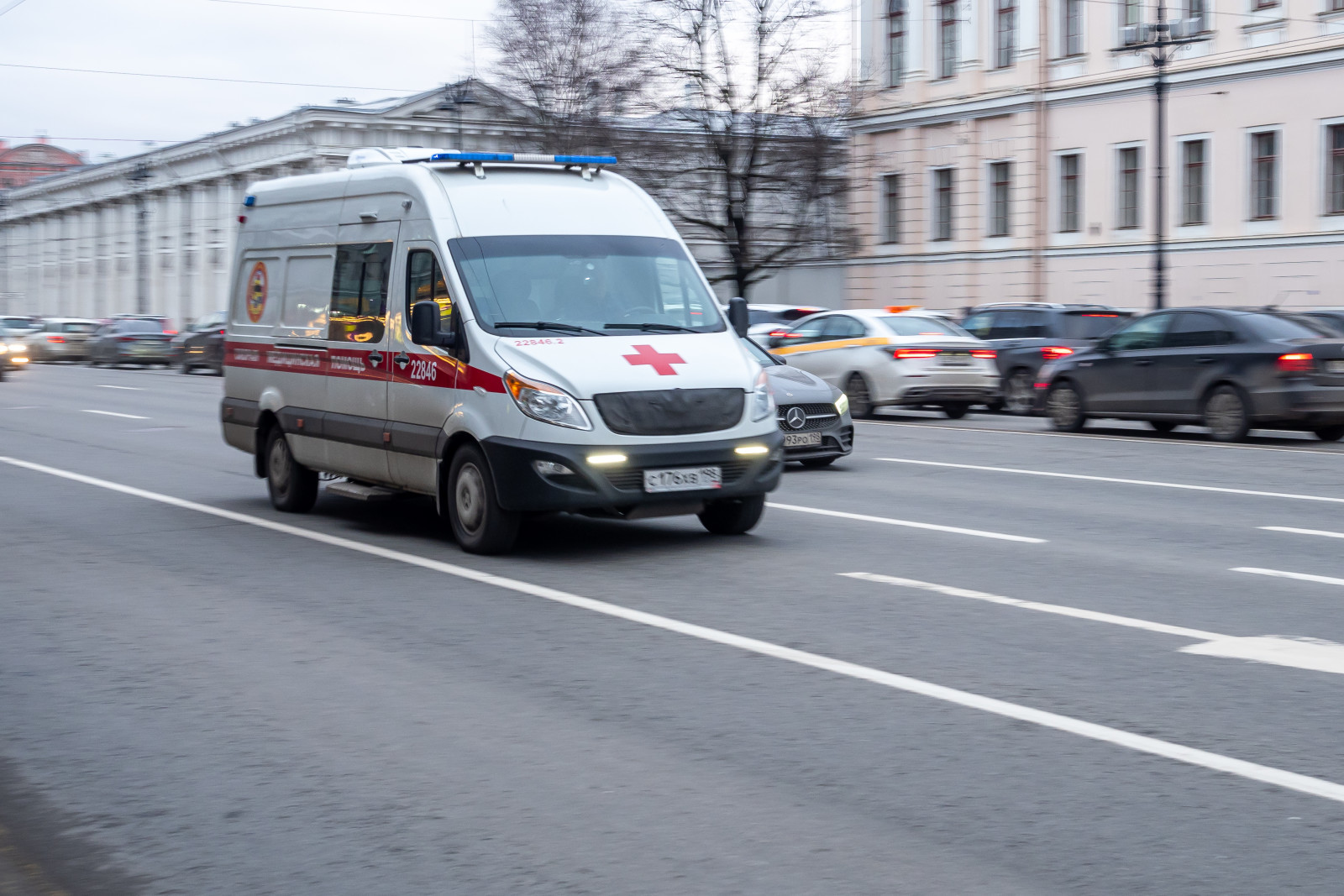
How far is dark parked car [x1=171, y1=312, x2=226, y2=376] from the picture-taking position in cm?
4359

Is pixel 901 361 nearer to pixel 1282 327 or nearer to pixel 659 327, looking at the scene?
pixel 1282 327

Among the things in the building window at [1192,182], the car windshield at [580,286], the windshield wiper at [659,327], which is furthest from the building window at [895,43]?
the windshield wiper at [659,327]

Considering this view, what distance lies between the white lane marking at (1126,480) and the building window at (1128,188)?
27.7 m

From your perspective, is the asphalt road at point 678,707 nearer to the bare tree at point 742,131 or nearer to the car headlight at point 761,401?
the car headlight at point 761,401

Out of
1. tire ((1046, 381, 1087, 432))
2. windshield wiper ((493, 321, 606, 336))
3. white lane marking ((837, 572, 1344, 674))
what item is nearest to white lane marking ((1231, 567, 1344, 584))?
white lane marking ((837, 572, 1344, 674))

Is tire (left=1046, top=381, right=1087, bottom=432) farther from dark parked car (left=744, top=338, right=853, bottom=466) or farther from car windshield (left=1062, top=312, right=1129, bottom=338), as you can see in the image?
dark parked car (left=744, top=338, right=853, bottom=466)

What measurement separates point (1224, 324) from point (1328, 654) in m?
13.4

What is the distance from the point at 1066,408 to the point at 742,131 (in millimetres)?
24779

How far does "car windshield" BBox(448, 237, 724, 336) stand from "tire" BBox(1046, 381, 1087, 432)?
11640 mm

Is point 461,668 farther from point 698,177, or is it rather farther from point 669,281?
point 698,177

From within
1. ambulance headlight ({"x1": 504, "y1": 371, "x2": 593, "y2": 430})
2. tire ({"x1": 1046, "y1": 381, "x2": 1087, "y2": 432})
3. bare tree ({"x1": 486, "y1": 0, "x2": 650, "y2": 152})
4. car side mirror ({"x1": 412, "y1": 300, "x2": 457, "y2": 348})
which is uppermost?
bare tree ({"x1": 486, "y1": 0, "x2": 650, "y2": 152})

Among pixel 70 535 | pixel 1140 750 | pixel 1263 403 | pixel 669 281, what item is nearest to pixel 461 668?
pixel 1140 750

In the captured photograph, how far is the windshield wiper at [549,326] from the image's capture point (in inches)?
383

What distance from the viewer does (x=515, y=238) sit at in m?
10.1
